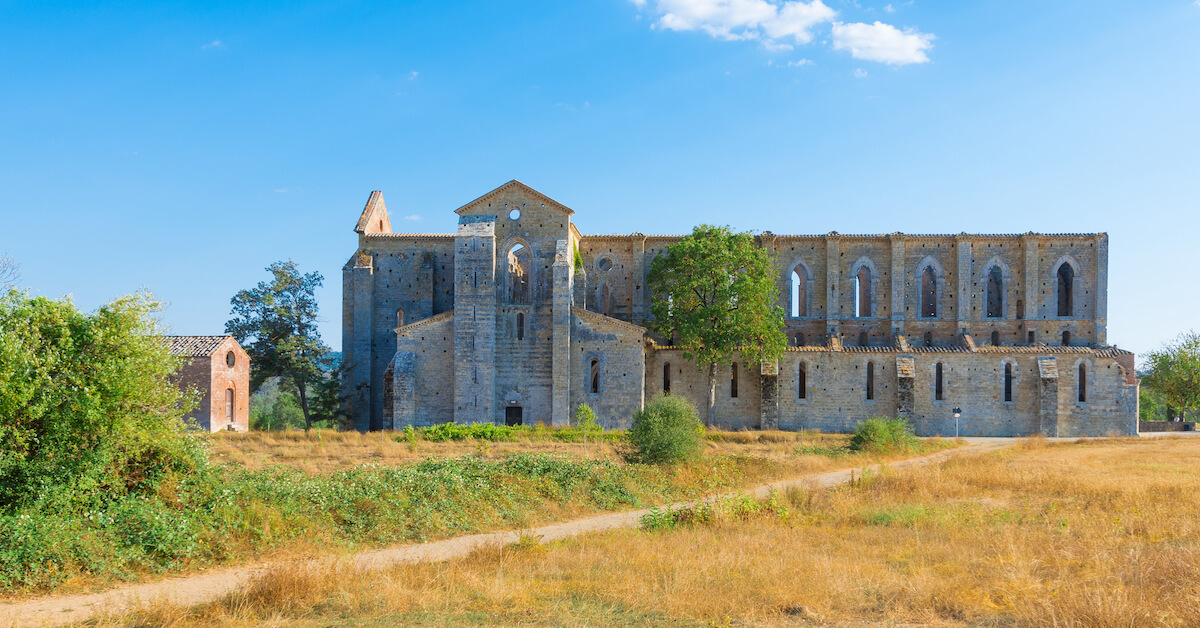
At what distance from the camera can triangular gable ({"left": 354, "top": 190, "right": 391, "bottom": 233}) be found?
39250 mm

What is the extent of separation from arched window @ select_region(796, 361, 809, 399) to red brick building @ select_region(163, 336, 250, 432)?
85.6 ft

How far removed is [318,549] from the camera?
1154cm

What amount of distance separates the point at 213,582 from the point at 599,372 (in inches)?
962

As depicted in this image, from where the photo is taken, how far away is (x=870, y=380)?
118 ft

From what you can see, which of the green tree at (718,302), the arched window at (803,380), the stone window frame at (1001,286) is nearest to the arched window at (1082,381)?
the stone window frame at (1001,286)

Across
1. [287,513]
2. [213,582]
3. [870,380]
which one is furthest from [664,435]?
[870,380]

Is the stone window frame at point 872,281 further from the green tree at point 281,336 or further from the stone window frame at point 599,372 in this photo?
the green tree at point 281,336

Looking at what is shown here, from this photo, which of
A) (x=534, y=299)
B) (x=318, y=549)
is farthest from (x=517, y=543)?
(x=534, y=299)

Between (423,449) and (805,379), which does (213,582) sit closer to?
(423,449)

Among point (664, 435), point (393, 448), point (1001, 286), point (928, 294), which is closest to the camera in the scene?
point (664, 435)

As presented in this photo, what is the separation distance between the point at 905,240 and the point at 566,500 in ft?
99.4

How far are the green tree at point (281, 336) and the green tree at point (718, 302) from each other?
58.7 feet

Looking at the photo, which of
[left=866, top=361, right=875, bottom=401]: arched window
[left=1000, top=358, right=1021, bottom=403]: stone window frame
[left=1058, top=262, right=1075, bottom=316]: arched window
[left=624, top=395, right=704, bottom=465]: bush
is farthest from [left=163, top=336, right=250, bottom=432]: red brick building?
[left=1058, top=262, right=1075, bottom=316]: arched window

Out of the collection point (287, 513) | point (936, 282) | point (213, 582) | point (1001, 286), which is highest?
point (936, 282)
